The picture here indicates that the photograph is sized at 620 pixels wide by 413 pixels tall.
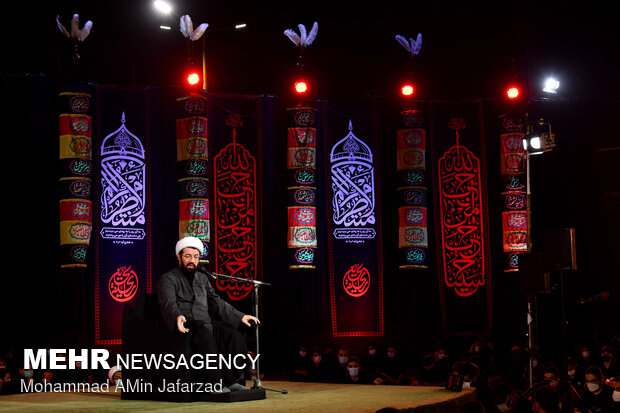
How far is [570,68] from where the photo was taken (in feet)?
43.2

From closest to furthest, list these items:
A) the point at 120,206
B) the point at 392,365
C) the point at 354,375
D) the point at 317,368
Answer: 1. the point at 354,375
2. the point at 120,206
3. the point at 317,368
4. the point at 392,365

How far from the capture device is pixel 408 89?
1198cm

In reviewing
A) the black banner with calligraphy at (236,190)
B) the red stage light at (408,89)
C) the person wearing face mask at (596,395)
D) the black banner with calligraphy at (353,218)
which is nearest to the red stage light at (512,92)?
the red stage light at (408,89)

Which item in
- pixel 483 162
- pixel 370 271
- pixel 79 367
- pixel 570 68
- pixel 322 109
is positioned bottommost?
pixel 79 367

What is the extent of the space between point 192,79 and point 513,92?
469cm

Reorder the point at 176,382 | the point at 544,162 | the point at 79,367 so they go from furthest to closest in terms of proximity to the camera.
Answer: the point at 544,162, the point at 79,367, the point at 176,382

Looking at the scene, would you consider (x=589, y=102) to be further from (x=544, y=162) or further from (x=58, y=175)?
(x=58, y=175)

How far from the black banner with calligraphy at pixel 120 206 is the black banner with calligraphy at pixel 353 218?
256cm

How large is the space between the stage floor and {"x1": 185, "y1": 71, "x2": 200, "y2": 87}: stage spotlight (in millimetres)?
5532

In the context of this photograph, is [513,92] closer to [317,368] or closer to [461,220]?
[461,220]

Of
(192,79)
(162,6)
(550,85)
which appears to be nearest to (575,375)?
(550,85)

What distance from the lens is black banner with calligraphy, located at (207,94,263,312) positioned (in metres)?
11.3

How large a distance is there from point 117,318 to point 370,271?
3509mm

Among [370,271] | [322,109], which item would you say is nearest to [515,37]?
[322,109]
